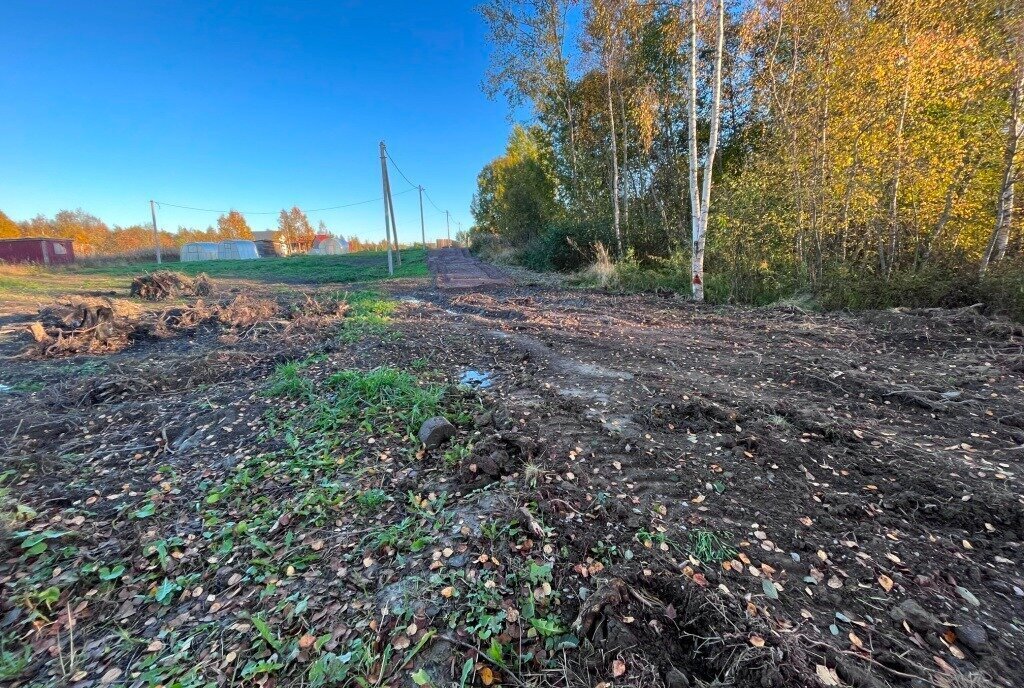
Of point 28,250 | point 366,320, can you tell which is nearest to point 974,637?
point 366,320

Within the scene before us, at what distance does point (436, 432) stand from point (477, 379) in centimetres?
147

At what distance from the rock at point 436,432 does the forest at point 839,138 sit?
731 centimetres

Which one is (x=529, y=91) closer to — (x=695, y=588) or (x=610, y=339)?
(x=610, y=339)

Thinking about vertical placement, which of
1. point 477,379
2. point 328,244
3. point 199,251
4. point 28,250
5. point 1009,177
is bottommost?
point 477,379

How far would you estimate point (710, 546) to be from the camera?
6.56ft

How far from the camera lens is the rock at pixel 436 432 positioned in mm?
3074

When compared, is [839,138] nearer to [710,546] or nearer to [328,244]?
[710,546]

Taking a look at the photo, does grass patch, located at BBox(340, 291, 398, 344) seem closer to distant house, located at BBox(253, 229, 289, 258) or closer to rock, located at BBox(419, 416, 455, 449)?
rock, located at BBox(419, 416, 455, 449)

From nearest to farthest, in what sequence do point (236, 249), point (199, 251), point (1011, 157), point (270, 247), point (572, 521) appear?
1. point (572, 521)
2. point (1011, 157)
3. point (199, 251)
4. point (236, 249)
5. point (270, 247)

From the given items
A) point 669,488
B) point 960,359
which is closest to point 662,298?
point 960,359

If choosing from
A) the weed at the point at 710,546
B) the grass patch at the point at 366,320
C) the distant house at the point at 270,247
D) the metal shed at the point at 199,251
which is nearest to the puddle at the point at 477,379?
the grass patch at the point at 366,320

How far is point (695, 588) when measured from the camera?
5.67ft

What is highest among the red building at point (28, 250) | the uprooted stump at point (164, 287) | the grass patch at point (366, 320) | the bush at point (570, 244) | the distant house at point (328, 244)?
the distant house at point (328, 244)

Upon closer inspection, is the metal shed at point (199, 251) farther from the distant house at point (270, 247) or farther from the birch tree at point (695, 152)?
the birch tree at point (695, 152)
